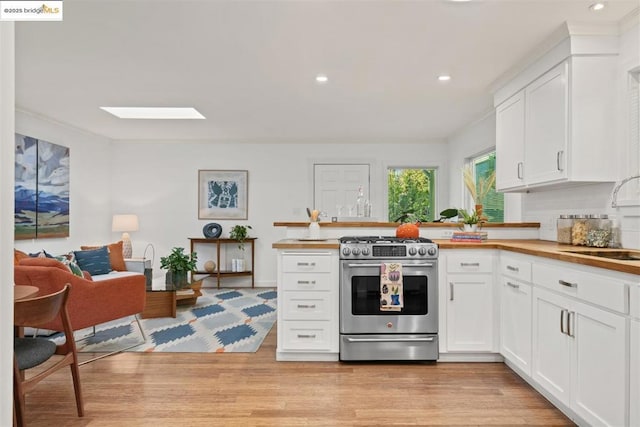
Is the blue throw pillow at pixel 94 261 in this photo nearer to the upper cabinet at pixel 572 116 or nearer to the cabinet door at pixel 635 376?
the upper cabinet at pixel 572 116

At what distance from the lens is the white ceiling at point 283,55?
91.4 inches

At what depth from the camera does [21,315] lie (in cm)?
183

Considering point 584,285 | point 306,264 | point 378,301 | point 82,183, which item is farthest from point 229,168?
point 584,285

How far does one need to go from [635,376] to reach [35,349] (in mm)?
2853

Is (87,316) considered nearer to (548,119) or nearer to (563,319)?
(563,319)

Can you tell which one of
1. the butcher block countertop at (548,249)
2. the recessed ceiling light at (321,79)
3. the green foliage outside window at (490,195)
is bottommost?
the butcher block countertop at (548,249)

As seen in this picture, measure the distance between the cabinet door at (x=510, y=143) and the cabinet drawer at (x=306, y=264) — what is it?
1738mm

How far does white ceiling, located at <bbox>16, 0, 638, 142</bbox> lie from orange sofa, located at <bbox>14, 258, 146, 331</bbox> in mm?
1643

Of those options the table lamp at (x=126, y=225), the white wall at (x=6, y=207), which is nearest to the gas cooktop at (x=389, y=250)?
the white wall at (x=6, y=207)

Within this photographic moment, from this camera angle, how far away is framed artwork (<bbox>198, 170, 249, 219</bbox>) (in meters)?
6.21

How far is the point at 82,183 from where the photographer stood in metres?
5.47

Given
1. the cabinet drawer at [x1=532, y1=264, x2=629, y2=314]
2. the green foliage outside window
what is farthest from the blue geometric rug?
the green foliage outside window

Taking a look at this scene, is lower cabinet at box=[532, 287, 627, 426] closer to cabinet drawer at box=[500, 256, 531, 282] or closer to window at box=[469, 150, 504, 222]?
cabinet drawer at box=[500, 256, 531, 282]

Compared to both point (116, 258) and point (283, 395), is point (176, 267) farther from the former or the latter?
point (283, 395)
